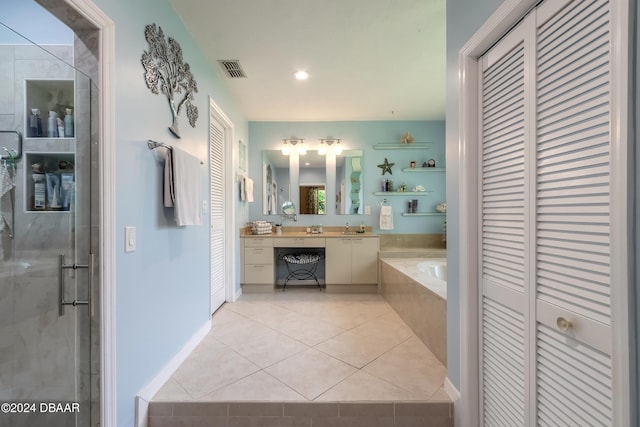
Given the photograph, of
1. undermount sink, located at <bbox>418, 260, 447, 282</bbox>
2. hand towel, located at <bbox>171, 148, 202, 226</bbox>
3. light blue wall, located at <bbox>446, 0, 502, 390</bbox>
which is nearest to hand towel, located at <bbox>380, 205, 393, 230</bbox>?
undermount sink, located at <bbox>418, 260, 447, 282</bbox>

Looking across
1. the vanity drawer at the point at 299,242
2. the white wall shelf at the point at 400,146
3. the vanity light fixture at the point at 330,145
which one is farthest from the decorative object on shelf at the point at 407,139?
the vanity drawer at the point at 299,242

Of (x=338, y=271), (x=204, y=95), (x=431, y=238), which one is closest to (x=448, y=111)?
(x=204, y=95)

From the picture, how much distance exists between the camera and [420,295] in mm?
2408

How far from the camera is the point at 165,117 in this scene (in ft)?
5.97

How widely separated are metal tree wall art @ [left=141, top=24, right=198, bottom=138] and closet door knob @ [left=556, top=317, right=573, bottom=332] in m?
2.26

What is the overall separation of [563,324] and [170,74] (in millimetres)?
2474

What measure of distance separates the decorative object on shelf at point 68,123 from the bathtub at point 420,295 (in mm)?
2410

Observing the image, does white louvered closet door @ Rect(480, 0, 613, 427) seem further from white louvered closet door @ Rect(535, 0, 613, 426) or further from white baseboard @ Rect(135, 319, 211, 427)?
white baseboard @ Rect(135, 319, 211, 427)

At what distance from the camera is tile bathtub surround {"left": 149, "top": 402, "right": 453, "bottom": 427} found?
1.55 metres

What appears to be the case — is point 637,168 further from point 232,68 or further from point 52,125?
point 232,68

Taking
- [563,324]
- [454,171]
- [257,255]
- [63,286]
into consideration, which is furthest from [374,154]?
[63,286]

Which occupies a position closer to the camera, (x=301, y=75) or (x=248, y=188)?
(x=301, y=75)

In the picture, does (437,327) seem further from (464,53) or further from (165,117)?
(165,117)

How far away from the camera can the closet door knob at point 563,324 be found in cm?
92
